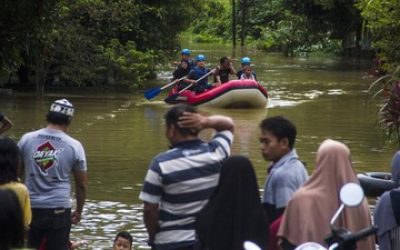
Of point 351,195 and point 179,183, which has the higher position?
point 351,195

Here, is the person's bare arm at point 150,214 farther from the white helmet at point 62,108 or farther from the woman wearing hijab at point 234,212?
the white helmet at point 62,108

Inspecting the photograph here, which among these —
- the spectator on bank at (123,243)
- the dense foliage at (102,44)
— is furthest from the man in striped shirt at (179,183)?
the dense foliage at (102,44)

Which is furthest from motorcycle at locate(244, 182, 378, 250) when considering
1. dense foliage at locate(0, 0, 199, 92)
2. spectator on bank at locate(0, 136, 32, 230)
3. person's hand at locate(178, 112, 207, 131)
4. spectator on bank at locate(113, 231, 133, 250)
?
dense foliage at locate(0, 0, 199, 92)

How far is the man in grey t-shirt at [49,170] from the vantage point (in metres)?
7.41

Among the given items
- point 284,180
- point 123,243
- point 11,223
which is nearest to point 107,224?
point 123,243

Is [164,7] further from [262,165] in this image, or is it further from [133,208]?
[133,208]

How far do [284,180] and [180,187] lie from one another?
2.06 feet

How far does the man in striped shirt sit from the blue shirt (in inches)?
12.8

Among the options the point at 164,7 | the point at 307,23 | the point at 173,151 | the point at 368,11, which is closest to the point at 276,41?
the point at 307,23

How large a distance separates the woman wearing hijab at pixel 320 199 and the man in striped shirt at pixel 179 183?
1.81 feet

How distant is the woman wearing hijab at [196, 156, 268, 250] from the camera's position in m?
5.66

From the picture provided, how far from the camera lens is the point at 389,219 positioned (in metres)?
6.71

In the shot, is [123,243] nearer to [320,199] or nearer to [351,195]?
[320,199]

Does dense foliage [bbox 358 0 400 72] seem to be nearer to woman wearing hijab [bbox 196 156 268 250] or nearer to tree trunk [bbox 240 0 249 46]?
woman wearing hijab [bbox 196 156 268 250]
